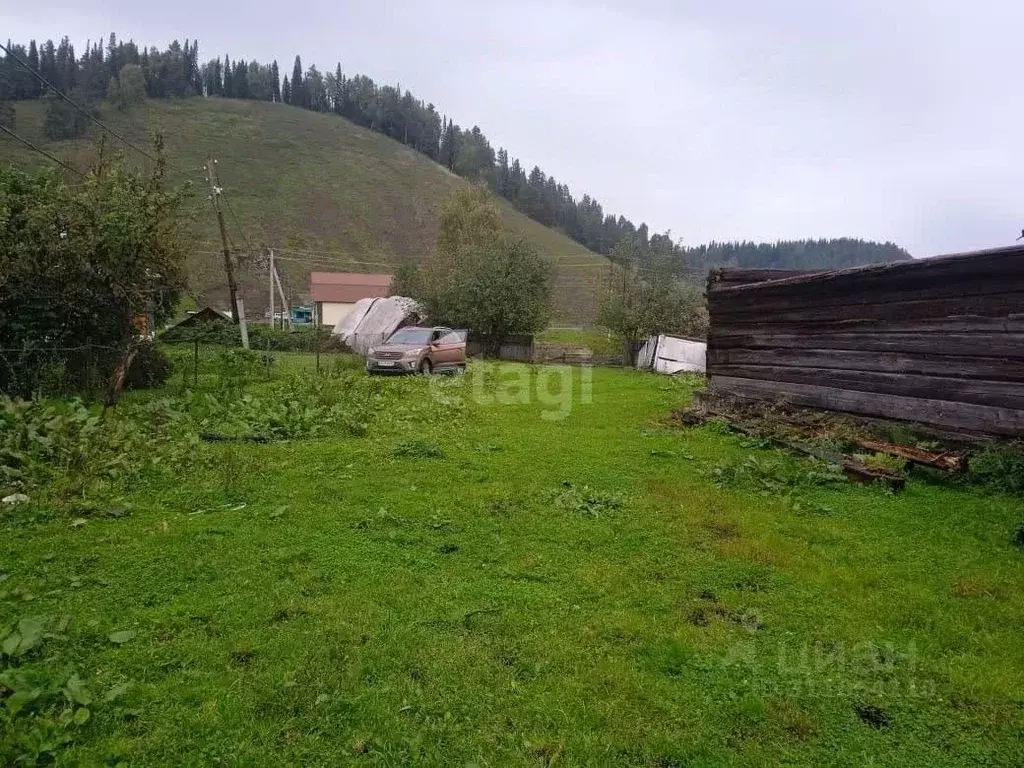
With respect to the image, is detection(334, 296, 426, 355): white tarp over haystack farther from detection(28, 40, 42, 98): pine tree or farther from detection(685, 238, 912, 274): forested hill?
detection(28, 40, 42, 98): pine tree

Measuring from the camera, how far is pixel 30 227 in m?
10.1

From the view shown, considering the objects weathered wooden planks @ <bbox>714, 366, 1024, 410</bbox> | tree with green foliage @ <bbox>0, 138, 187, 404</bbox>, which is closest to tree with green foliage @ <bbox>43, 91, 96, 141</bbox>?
tree with green foliage @ <bbox>0, 138, 187, 404</bbox>

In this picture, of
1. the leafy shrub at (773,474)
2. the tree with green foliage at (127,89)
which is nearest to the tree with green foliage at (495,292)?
the leafy shrub at (773,474)

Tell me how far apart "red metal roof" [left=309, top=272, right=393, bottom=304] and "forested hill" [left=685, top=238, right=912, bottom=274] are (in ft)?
130

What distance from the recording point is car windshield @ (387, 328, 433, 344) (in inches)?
777

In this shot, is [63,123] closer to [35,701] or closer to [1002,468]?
[35,701]

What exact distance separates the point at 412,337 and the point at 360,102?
4863 inches

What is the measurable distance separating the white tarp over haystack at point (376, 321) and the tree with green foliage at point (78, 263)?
15208 mm

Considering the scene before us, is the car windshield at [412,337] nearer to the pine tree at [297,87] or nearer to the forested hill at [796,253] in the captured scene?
the forested hill at [796,253]

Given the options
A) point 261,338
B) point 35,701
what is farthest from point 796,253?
point 35,701

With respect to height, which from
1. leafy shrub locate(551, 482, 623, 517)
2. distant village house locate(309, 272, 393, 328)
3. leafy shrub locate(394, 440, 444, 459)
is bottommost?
leafy shrub locate(551, 482, 623, 517)

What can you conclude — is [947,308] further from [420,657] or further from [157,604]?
[157,604]

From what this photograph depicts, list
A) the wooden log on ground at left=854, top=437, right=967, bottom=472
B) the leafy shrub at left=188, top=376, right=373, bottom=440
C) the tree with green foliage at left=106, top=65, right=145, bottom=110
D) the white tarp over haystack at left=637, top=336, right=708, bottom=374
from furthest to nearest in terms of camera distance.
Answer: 1. the tree with green foliage at left=106, top=65, right=145, bottom=110
2. the white tarp over haystack at left=637, top=336, right=708, bottom=374
3. the leafy shrub at left=188, top=376, right=373, bottom=440
4. the wooden log on ground at left=854, top=437, right=967, bottom=472

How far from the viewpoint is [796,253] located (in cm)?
10106
